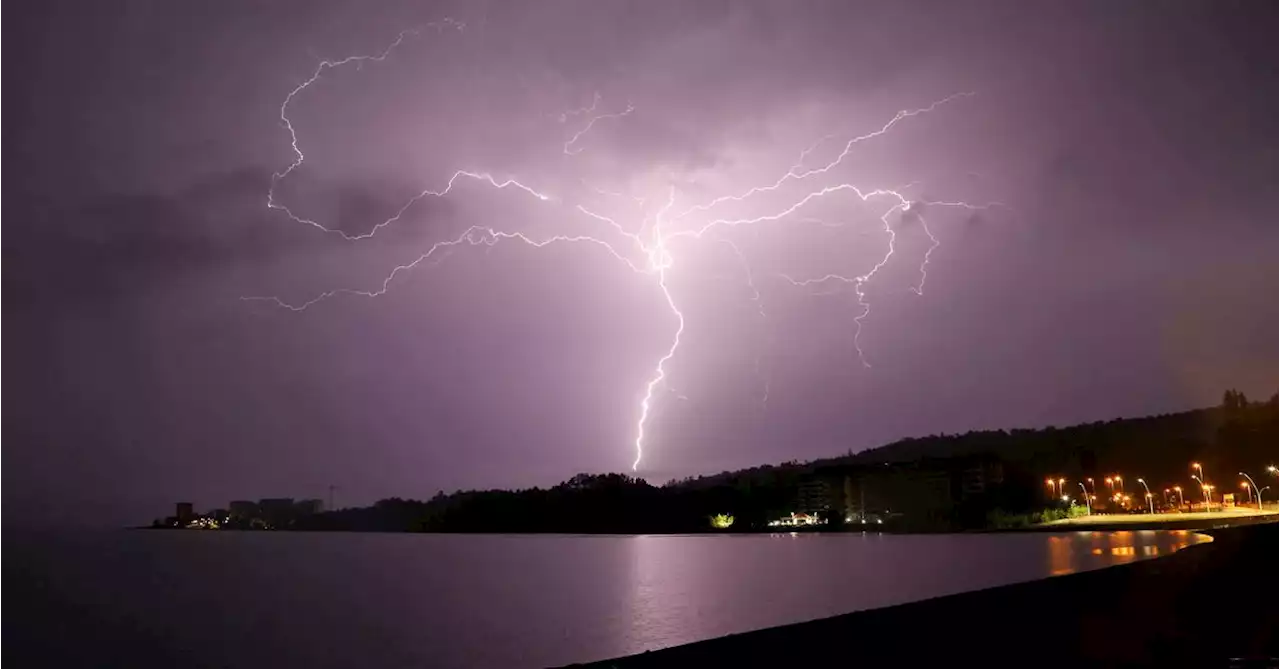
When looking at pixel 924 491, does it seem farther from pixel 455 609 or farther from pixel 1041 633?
pixel 1041 633

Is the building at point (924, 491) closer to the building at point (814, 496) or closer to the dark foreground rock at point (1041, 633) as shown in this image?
the building at point (814, 496)

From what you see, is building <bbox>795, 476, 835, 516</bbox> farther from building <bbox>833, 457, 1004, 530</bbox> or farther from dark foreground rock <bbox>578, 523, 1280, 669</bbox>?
dark foreground rock <bbox>578, 523, 1280, 669</bbox>

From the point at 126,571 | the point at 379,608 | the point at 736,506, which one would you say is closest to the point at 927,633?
the point at 379,608

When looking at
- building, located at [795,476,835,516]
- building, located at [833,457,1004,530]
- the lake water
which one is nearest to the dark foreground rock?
the lake water

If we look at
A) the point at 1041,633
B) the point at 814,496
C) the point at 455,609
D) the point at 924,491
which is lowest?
the point at 455,609

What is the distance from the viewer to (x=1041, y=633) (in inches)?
460

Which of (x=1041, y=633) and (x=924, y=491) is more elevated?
(x=924, y=491)

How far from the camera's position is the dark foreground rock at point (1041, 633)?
10.0 metres

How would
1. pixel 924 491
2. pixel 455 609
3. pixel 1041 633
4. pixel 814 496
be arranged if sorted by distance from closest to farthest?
pixel 1041 633 → pixel 455 609 → pixel 924 491 → pixel 814 496

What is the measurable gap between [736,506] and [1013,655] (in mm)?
183633

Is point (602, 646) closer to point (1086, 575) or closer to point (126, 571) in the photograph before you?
point (1086, 575)

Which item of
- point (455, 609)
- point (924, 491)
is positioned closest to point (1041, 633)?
point (455, 609)

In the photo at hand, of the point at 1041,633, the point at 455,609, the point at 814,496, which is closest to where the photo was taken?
the point at 1041,633

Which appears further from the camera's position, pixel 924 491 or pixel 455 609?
pixel 924 491
